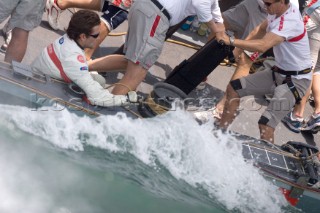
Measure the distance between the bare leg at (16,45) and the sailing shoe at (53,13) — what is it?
0.91 meters

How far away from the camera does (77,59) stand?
4637mm

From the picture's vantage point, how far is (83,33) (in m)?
4.63

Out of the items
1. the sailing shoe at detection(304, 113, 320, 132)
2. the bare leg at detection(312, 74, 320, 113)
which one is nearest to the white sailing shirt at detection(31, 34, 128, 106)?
the sailing shoe at detection(304, 113, 320, 132)

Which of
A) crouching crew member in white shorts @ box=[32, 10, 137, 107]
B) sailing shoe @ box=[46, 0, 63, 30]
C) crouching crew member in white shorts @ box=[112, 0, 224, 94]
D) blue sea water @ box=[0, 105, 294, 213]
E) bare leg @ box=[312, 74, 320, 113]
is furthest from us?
bare leg @ box=[312, 74, 320, 113]

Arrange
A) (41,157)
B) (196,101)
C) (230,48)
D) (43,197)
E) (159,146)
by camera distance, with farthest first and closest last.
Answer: (196,101), (230,48), (159,146), (41,157), (43,197)

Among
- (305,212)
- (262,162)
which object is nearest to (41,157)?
(262,162)

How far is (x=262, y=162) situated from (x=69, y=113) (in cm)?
151

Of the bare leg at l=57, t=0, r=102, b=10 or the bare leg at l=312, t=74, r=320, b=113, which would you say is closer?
the bare leg at l=57, t=0, r=102, b=10

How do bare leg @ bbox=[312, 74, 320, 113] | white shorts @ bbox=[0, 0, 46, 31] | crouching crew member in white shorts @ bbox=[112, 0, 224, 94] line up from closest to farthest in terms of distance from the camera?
white shorts @ bbox=[0, 0, 46, 31] < crouching crew member in white shorts @ bbox=[112, 0, 224, 94] < bare leg @ bbox=[312, 74, 320, 113]

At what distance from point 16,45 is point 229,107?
6.02 feet

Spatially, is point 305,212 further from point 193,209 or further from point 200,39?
point 200,39

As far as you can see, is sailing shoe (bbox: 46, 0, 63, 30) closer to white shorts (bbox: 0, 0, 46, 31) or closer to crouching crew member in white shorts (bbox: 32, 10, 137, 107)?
white shorts (bbox: 0, 0, 46, 31)

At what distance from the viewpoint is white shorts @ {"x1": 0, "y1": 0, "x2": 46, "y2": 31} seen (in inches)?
194

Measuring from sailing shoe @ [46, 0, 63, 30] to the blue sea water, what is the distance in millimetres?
1683
